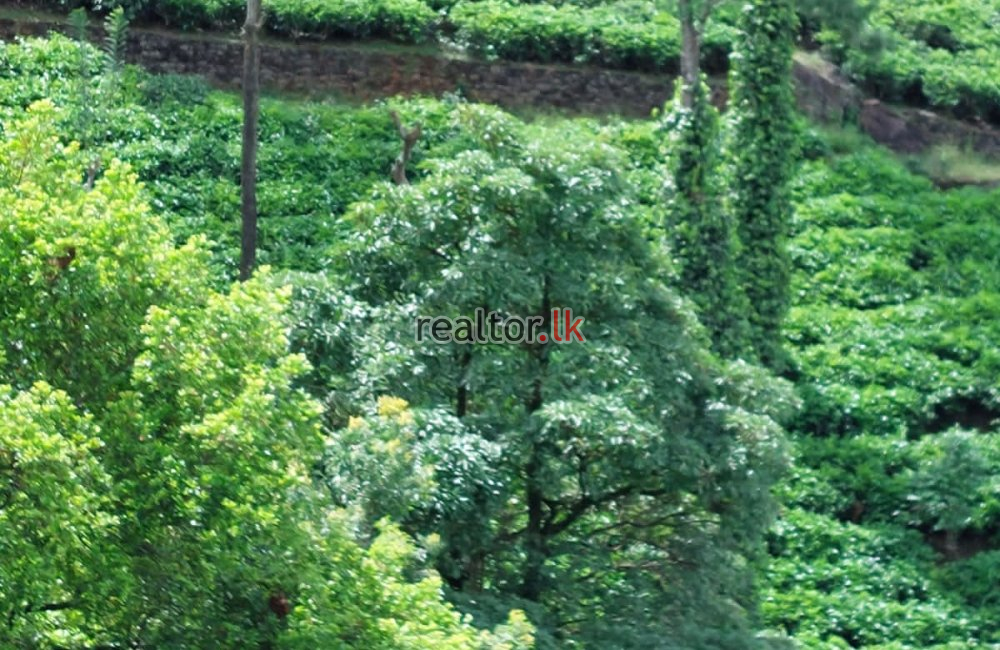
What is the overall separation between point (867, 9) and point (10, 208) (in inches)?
679

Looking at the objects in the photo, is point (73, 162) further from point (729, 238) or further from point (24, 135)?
point (729, 238)

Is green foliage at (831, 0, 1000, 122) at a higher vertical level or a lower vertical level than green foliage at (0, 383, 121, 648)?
higher

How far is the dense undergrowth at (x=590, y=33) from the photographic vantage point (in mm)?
27859

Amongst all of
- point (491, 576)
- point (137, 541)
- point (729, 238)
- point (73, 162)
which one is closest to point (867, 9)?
point (729, 238)

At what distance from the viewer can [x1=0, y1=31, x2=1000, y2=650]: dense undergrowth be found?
20172mm

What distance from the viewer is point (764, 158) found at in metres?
23.8

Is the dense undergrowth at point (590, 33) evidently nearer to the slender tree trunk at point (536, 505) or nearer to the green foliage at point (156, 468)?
the slender tree trunk at point (536, 505)

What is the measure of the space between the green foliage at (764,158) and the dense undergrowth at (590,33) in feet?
9.04

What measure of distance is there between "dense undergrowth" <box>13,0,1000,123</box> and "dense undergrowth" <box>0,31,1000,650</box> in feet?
5.20

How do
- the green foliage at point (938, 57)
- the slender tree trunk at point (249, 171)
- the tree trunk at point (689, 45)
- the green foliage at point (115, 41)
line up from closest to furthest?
1. the slender tree trunk at point (249, 171)
2. the green foliage at point (115, 41)
3. the tree trunk at point (689, 45)
4. the green foliage at point (938, 57)

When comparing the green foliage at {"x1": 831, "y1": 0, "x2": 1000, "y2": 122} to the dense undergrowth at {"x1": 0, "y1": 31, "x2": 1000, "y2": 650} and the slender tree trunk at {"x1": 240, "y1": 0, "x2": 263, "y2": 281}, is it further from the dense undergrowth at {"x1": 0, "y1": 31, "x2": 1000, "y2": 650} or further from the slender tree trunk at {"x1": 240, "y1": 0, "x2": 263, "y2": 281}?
the slender tree trunk at {"x1": 240, "y1": 0, "x2": 263, "y2": 281}

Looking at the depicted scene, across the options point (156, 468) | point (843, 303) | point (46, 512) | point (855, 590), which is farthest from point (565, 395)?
point (843, 303)

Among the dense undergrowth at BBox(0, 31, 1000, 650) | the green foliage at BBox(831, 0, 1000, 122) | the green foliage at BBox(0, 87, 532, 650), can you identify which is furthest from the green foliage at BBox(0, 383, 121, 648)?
the green foliage at BBox(831, 0, 1000, 122)

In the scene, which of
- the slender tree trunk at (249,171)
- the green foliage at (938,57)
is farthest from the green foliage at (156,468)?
the green foliage at (938,57)
